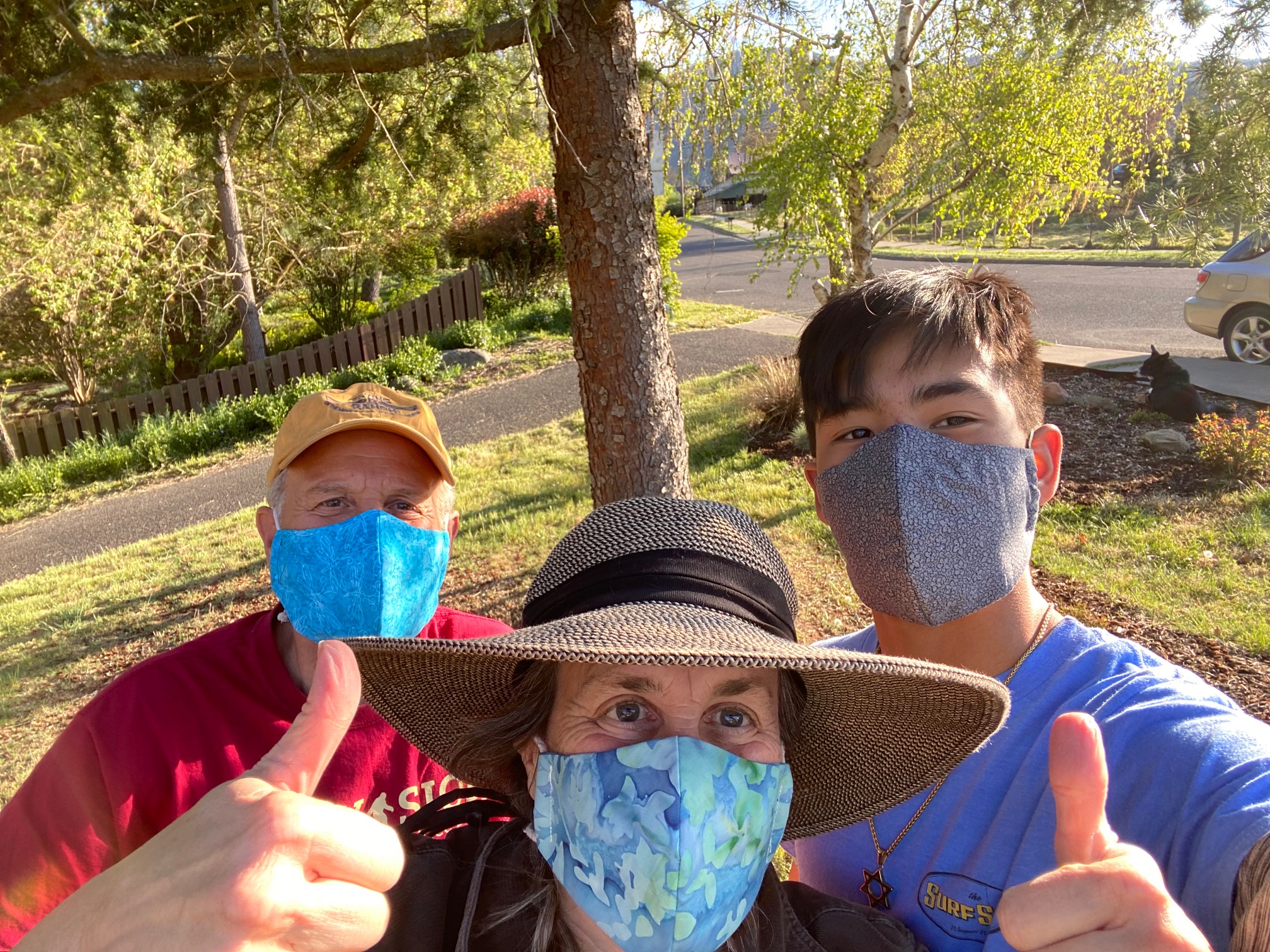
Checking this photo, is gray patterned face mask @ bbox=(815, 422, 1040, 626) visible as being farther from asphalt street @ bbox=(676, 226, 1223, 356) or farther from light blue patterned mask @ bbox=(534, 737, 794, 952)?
asphalt street @ bbox=(676, 226, 1223, 356)

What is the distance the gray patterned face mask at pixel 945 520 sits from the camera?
167 cm

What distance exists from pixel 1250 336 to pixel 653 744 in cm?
1158

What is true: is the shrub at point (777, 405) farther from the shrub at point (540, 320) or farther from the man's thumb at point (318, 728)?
the man's thumb at point (318, 728)

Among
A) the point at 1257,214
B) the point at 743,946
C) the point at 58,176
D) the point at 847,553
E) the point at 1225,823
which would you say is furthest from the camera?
the point at 58,176

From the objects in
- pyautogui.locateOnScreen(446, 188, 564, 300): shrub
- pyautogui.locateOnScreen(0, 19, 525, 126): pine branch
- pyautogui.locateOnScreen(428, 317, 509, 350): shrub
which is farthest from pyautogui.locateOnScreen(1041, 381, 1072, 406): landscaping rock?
pyautogui.locateOnScreen(446, 188, 564, 300): shrub

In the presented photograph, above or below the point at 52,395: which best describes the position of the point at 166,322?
above

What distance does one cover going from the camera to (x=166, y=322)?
46.3 feet

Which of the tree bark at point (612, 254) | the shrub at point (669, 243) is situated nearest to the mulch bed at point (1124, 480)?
the tree bark at point (612, 254)

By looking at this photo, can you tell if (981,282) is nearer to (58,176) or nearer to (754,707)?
(754,707)

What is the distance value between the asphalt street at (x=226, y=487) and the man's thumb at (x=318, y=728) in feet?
21.2

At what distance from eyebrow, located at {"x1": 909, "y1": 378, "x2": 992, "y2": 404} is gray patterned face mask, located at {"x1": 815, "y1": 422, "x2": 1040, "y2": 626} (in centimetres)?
7

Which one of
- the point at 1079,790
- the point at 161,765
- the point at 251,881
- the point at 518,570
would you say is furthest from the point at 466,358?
the point at 1079,790

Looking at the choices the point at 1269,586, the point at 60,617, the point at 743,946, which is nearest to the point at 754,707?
the point at 743,946

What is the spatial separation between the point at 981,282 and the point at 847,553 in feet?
2.25
